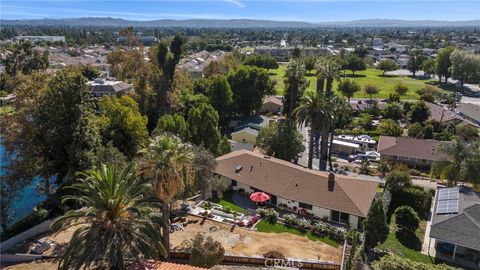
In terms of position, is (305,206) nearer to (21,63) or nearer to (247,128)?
(247,128)

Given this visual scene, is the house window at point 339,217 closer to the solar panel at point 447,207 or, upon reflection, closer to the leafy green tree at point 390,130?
the solar panel at point 447,207

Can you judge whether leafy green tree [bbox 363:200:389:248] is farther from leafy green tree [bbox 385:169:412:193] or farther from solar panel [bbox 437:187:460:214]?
leafy green tree [bbox 385:169:412:193]

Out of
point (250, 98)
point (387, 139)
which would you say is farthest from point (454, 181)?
point (250, 98)

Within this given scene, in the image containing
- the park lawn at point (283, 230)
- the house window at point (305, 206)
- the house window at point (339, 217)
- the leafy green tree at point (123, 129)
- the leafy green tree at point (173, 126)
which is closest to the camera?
the park lawn at point (283, 230)

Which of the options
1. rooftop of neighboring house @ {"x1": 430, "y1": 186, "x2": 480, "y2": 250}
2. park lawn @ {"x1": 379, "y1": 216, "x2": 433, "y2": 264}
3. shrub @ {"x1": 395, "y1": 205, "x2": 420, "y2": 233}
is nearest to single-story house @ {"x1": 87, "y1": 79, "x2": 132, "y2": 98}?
shrub @ {"x1": 395, "y1": 205, "x2": 420, "y2": 233}

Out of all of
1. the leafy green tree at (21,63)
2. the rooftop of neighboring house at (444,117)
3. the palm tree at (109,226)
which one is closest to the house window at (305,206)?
the palm tree at (109,226)

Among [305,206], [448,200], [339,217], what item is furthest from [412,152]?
[305,206]
